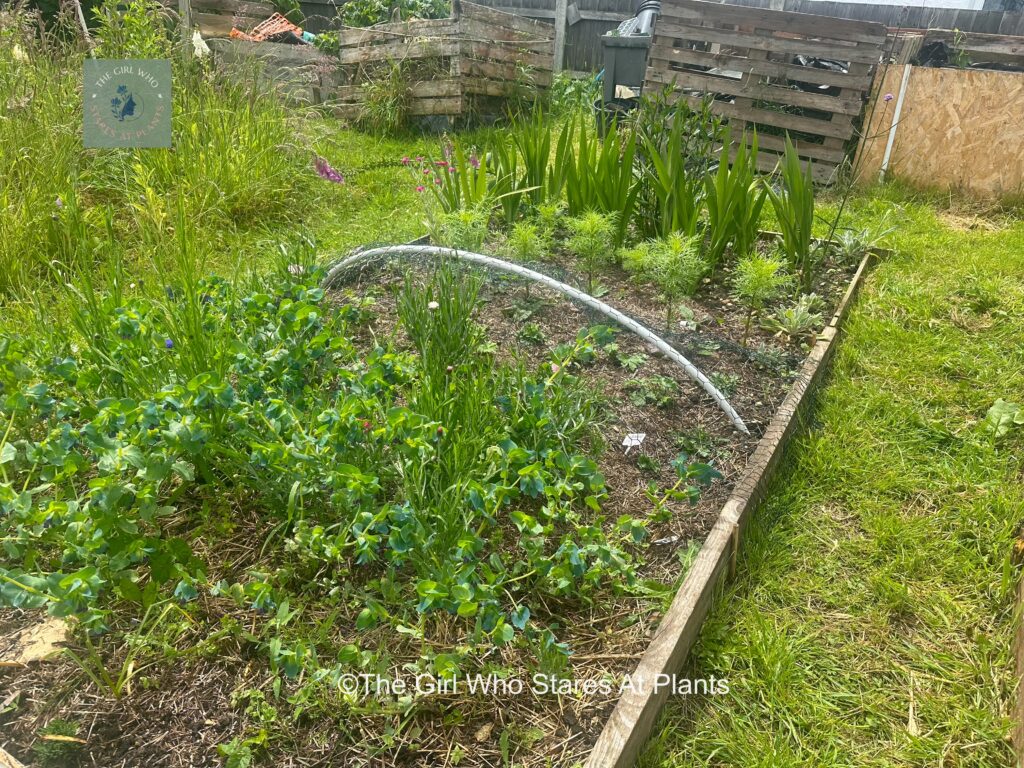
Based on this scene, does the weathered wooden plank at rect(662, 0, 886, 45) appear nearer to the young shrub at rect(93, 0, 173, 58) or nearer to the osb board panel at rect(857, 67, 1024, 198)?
the osb board panel at rect(857, 67, 1024, 198)

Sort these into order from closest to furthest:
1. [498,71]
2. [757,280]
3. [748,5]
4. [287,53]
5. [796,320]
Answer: [757,280], [796,320], [498,71], [287,53], [748,5]

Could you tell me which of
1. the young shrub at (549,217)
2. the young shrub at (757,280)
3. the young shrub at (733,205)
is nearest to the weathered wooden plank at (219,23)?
the young shrub at (549,217)

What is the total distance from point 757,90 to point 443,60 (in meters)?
2.86

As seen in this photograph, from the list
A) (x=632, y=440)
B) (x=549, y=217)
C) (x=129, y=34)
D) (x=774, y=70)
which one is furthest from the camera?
(x=774, y=70)

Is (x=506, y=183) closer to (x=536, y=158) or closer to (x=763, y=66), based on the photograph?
(x=536, y=158)

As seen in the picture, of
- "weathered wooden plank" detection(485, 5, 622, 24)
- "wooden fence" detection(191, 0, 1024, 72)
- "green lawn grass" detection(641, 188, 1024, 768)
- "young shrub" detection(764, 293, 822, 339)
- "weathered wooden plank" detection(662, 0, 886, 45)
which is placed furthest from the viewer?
"weathered wooden plank" detection(485, 5, 622, 24)

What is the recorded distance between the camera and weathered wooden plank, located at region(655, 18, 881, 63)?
207 inches

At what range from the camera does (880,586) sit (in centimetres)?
188

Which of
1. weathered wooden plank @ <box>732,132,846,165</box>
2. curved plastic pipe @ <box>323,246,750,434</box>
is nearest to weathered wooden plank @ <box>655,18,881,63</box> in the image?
weathered wooden plank @ <box>732,132,846,165</box>

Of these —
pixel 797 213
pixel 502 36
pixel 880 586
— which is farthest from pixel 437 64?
pixel 880 586

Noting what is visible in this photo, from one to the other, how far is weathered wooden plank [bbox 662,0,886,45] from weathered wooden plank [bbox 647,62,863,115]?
1.12 feet

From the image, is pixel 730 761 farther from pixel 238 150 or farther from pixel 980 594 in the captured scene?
pixel 238 150

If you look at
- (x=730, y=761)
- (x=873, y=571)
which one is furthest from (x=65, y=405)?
(x=873, y=571)

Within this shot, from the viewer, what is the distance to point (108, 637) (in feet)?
5.00
